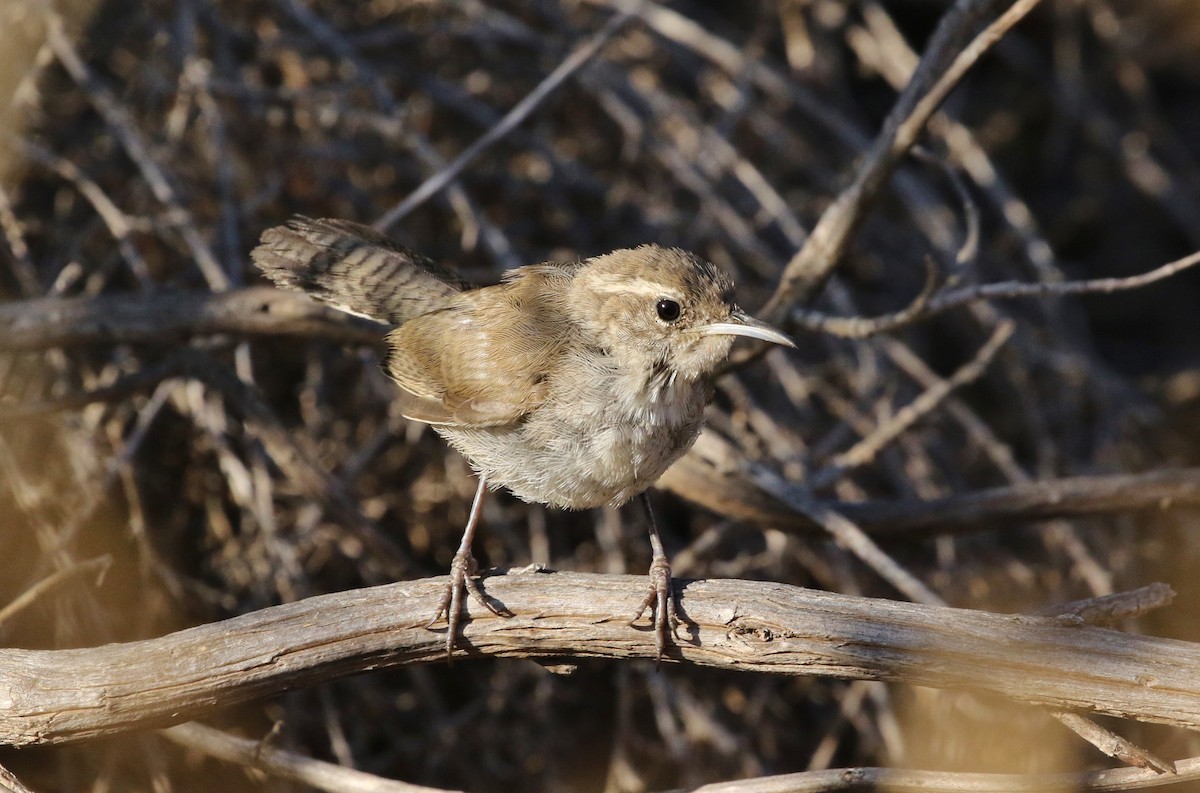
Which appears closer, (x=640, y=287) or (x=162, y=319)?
(x=640, y=287)

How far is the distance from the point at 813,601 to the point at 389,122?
2879 mm

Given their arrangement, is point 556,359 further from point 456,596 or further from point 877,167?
point 877,167

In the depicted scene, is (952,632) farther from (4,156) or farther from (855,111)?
(855,111)

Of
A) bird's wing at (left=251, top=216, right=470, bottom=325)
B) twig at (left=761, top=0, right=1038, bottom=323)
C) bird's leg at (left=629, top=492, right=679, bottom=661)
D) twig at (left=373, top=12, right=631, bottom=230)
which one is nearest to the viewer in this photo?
bird's leg at (left=629, top=492, right=679, bottom=661)

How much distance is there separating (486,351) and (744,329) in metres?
0.76

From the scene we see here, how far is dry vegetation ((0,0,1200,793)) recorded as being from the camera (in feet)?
12.8

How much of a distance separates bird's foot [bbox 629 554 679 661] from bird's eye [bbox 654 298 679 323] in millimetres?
797

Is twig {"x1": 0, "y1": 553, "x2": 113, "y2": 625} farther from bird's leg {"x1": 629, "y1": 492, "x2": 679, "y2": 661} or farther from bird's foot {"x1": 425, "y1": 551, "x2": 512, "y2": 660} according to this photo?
bird's leg {"x1": 629, "y1": 492, "x2": 679, "y2": 661}

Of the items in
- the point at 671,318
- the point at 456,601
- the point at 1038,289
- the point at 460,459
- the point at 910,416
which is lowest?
the point at 456,601

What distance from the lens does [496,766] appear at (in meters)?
4.46

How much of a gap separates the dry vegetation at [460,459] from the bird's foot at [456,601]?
2.81ft

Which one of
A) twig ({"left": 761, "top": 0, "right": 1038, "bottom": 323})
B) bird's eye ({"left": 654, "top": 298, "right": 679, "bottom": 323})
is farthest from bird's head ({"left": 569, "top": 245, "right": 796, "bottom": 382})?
twig ({"left": 761, "top": 0, "right": 1038, "bottom": 323})

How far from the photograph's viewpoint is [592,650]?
280 centimetres

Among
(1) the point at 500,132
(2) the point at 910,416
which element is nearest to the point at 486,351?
(1) the point at 500,132
